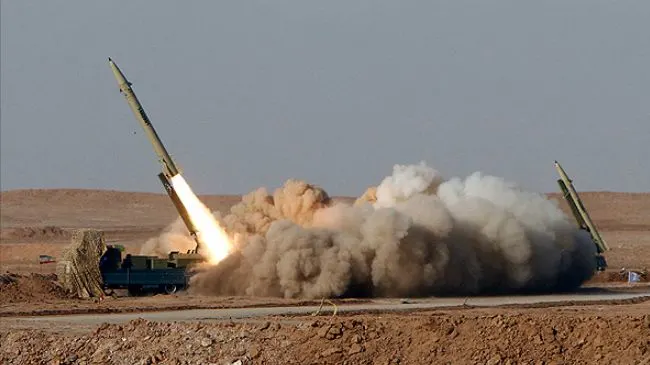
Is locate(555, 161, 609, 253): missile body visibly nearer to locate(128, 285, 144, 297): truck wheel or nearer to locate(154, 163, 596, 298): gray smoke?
locate(154, 163, 596, 298): gray smoke

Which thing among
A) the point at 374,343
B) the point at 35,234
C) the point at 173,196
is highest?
the point at 35,234

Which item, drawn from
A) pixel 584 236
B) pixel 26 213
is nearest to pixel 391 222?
pixel 584 236

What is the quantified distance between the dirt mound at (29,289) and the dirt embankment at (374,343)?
14056 mm

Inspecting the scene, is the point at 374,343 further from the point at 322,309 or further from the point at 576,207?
the point at 576,207

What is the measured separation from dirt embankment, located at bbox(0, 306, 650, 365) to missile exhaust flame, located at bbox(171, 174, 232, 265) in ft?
53.7

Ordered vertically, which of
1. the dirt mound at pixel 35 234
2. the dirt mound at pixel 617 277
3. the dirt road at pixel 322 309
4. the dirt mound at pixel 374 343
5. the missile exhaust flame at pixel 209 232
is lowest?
the dirt mound at pixel 374 343

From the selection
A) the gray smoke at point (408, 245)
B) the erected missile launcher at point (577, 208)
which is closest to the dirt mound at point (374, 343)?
the gray smoke at point (408, 245)

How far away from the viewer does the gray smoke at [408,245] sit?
123 feet

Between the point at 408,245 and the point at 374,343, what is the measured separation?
1604 cm

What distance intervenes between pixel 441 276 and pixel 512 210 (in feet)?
15.6

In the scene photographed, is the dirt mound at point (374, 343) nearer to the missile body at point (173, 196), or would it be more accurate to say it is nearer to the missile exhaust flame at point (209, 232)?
the missile body at point (173, 196)

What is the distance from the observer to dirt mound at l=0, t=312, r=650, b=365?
21.7m

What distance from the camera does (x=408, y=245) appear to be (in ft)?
125

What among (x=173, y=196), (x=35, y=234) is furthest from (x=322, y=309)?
(x=35, y=234)
